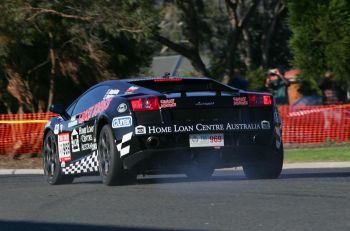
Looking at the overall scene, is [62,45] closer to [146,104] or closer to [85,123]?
[85,123]

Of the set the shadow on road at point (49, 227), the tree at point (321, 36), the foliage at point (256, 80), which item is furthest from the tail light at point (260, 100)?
the foliage at point (256, 80)

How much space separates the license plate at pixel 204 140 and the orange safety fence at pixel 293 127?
11.7 metres

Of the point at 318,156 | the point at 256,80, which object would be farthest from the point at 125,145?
the point at 256,80

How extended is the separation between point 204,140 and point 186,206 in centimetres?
206

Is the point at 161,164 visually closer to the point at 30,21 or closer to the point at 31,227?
the point at 31,227

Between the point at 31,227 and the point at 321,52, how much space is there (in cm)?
1804

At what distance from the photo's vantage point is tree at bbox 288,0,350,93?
24619mm

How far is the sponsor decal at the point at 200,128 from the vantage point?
1093 cm

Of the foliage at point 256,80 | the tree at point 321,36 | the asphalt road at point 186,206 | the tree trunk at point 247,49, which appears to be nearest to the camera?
the asphalt road at point 186,206

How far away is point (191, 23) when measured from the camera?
121 ft

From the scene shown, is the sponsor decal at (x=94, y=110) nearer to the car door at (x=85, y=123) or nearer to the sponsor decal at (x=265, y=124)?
the car door at (x=85, y=123)

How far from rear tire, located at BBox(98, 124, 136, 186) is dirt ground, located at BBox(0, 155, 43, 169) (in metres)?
8.02

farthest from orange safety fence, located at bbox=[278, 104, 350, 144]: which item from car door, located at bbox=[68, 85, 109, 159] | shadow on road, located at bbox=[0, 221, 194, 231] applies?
shadow on road, located at bbox=[0, 221, 194, 231]

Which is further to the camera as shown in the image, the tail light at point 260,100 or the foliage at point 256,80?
the foliage at point 256,80
